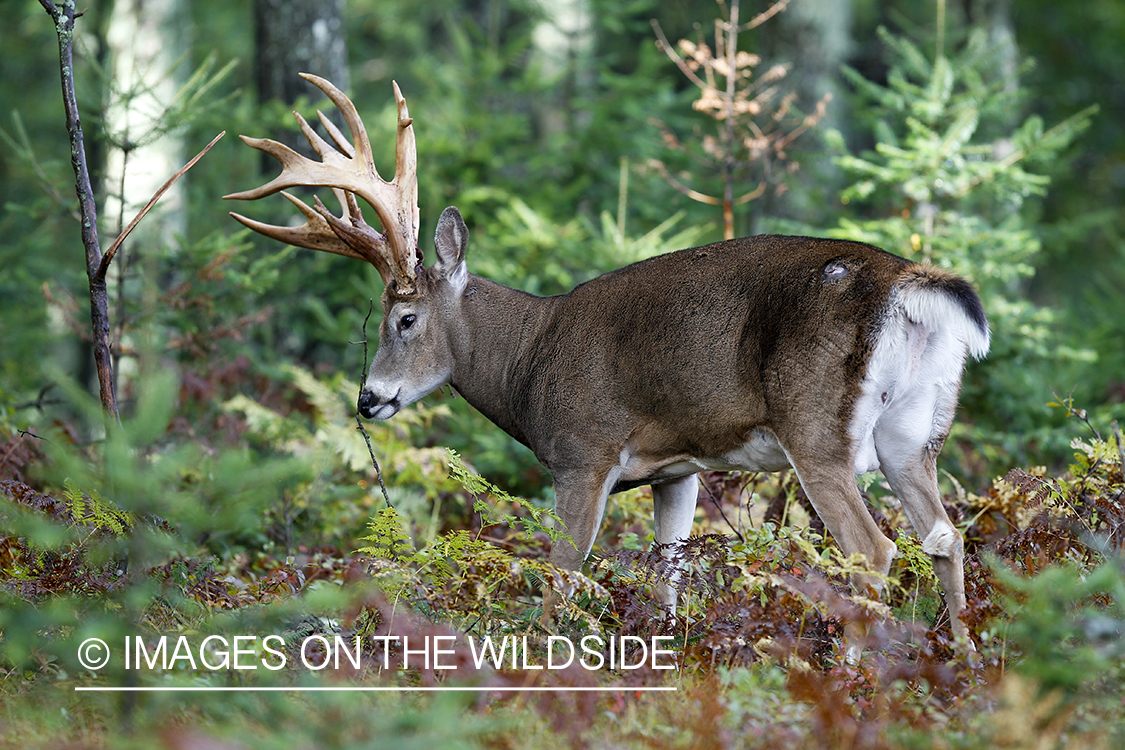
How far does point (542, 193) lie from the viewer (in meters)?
10.5

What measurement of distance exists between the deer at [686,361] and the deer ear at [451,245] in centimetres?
1

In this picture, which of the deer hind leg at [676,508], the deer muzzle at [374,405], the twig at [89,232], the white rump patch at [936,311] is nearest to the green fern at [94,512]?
the twig at [89,232]

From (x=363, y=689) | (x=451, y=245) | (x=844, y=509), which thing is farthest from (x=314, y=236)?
(x=844, y=509)

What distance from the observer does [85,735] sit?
3.53 m

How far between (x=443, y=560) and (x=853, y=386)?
2.05 meters

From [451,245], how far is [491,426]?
2.59 m

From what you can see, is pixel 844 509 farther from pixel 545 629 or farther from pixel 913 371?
pixel 545 629

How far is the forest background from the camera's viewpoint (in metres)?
3.53

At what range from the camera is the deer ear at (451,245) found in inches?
236

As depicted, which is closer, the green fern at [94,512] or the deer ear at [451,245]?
the green fern at [94,512]

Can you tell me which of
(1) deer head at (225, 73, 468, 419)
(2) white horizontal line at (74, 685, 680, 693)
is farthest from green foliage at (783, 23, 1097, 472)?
(2) white horizontal line at (74, 685, 680, 693)

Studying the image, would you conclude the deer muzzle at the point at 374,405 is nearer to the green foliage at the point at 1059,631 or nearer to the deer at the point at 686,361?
the deer at the point at 686,361

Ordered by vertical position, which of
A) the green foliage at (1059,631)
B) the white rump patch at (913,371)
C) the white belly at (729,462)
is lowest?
the green foliage at (1059,631)

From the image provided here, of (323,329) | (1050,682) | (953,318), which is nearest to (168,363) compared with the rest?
(323,329)
